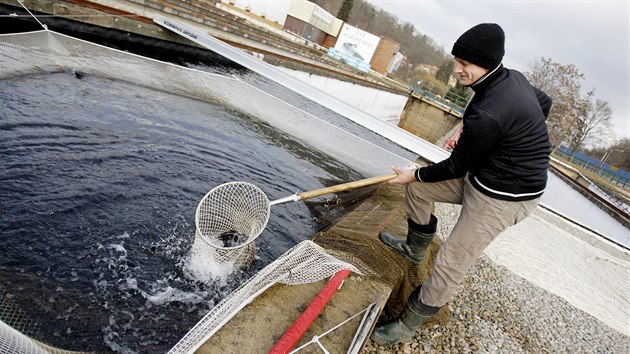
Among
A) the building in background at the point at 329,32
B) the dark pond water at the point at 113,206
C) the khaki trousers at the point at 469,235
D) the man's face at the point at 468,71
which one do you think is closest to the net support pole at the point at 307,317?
the khaki trousers at the point at 469,235

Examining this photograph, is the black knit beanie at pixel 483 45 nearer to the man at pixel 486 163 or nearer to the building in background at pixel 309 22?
the man at pixel 486 163

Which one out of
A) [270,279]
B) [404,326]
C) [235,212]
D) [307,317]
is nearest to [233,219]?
[235,212]

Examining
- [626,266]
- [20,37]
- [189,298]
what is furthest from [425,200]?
[626,266]

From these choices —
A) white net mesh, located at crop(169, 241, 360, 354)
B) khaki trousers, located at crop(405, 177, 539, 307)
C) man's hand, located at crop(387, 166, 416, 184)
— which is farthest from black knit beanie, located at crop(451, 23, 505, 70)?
white net mesh, located at crop(169, 241, 360, 354)

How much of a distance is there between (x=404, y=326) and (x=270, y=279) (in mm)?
1212

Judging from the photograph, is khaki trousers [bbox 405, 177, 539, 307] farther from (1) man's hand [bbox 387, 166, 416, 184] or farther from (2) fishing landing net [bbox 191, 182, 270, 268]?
(2) fishing landing net [bbox 191, 182, 270, 268]

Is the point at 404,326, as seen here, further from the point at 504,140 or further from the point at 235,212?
the point at 235,212

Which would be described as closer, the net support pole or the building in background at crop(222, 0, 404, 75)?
the net support pole

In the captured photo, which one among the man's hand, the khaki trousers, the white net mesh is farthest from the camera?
the man's hand

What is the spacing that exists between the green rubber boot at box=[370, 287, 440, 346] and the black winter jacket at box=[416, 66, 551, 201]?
1.08m

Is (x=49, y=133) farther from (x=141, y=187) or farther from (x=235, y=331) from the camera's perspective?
(x=235, y=331)

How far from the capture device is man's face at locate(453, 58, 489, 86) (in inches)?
100

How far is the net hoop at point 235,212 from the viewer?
3.63 meters

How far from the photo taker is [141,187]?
15.1ft
